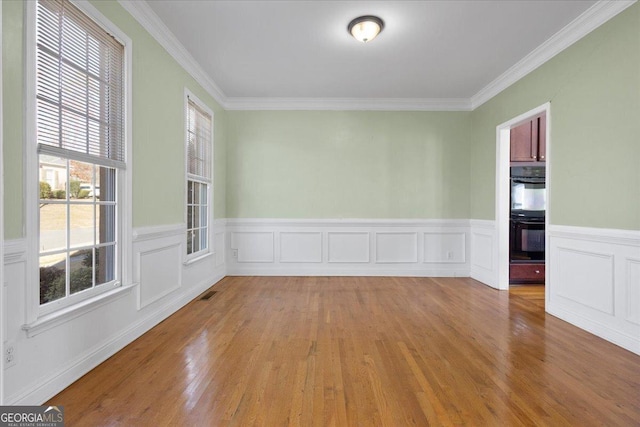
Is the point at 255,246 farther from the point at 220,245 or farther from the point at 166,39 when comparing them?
the point at 166,39

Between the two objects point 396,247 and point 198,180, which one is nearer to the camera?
point 198,180

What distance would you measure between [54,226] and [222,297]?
2245 mm

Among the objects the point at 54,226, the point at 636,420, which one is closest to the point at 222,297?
the point at 54,226

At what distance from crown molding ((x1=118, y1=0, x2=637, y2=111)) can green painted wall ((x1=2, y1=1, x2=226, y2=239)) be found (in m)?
0.11

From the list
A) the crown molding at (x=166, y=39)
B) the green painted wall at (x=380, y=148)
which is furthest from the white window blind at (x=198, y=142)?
the crown molding at (x=166, y=39)

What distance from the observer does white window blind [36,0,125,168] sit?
1825 mm

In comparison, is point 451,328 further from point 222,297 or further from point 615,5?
point 615,5

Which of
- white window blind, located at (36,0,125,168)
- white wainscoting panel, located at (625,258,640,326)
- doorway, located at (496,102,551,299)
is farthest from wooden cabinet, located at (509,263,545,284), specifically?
white window blind, located at (36,0,125,168)

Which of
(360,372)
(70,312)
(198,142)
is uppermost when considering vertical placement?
(198,142)

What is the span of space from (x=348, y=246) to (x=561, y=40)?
11.6ft

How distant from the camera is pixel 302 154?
16.8 ft

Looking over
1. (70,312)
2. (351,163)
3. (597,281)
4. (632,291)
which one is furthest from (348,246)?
(70,312)

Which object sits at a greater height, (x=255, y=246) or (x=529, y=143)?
(x=529, y=143)

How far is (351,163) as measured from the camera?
5.12m
